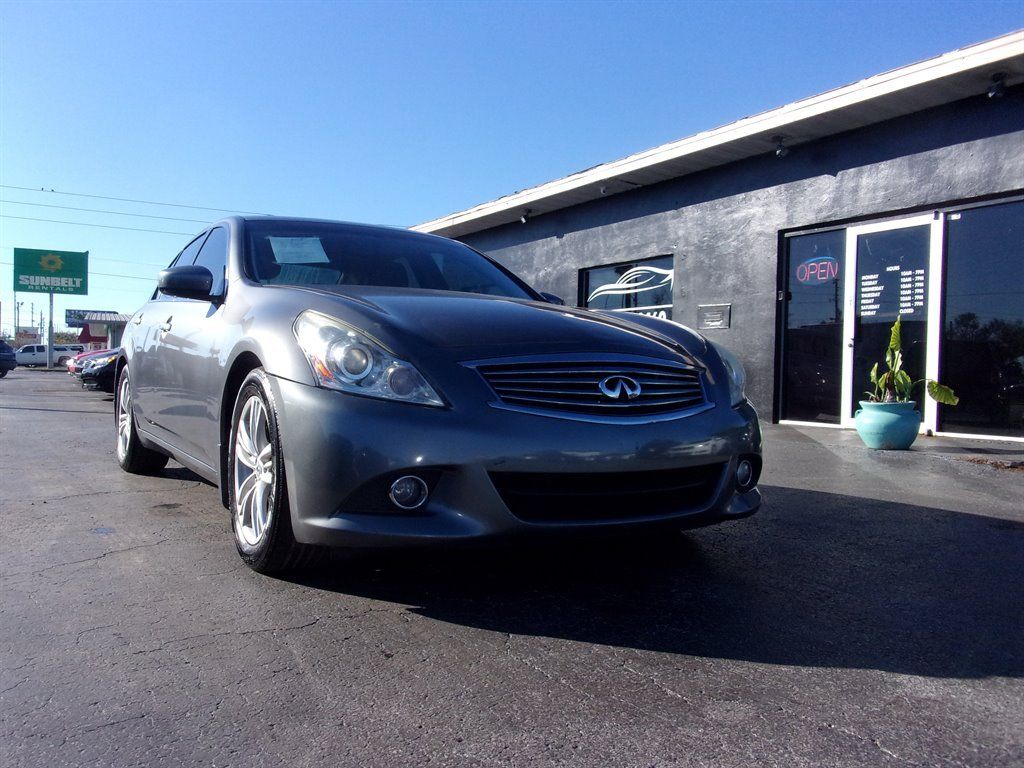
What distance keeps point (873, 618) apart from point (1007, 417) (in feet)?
21.0

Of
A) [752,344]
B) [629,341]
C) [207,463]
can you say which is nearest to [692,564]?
[629,341]

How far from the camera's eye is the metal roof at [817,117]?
7430mm

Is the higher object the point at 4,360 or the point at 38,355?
the point at 38,355

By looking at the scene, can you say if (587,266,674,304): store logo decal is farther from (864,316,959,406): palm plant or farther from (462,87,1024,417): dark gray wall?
(864,316,959,406): palm plant

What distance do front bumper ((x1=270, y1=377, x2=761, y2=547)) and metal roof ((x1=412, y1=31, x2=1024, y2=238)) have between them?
6828mm

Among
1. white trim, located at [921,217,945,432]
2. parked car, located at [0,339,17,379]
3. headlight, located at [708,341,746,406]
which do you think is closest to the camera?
headlight, located at [708,341,746,406]

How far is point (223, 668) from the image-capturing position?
2.17 m

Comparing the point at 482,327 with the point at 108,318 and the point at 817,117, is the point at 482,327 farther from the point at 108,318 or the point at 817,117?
the point at 108,318

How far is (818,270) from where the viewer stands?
9531mm

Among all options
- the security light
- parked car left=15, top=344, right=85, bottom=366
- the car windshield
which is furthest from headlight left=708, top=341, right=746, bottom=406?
parked car left=15, top=344, right=85, bottom=366

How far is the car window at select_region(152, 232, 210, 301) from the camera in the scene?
4866 mm

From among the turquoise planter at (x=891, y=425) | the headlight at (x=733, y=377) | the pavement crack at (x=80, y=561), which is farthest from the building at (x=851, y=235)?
the pavement crack at (x=80, y=561)

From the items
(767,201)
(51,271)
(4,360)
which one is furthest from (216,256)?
(51,271)

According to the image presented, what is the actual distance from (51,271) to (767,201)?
44.6m
